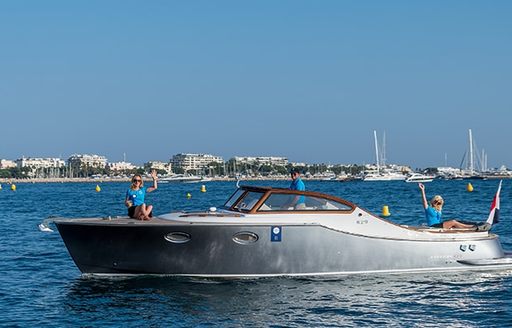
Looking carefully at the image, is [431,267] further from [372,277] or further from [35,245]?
[35,245]

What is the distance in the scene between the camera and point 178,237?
15844mm

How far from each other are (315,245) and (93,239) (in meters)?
4.56

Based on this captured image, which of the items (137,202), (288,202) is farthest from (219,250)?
(137,202)

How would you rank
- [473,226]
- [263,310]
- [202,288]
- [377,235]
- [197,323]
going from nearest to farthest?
[197,323] → [263,310] → [202,288] → [377,235] → [473,226]

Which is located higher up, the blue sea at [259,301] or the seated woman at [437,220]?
the seated woman at [437,220]

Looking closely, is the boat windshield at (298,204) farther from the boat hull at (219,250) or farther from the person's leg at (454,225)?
the person's leg at (454,225)

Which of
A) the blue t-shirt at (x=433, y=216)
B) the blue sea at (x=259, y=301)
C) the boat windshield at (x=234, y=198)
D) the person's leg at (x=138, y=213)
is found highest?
the boat windshield at (x=234, y=198)

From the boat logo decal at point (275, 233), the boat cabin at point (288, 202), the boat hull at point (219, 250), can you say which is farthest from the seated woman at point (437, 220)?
the boat logo decal at point (275, 233)

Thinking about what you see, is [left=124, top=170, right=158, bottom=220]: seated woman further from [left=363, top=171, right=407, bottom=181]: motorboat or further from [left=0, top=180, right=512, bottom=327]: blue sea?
[left=363, top=171, right=407, bottom=181]: motorboat

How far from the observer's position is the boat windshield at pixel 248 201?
16438mm

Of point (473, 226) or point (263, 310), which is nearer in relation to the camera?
point (263, 310)

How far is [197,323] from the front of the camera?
12969 millimetres

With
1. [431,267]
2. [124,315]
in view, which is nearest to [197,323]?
[124,315]

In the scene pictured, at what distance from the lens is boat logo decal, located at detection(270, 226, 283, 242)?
15.8 m
